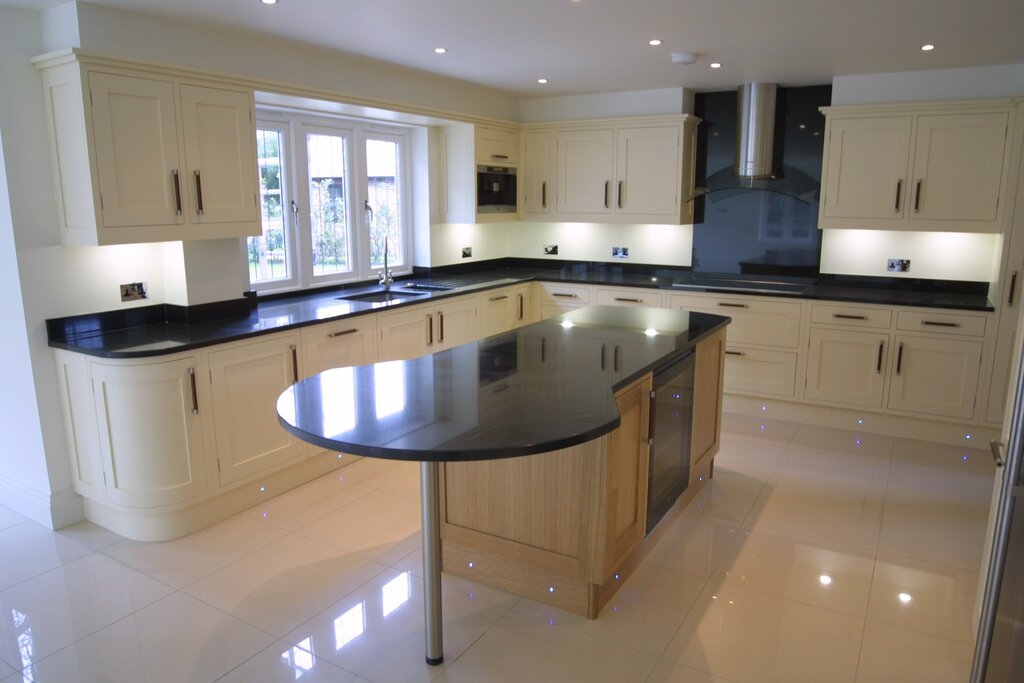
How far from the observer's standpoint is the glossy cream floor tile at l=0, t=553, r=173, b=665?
2570 mm

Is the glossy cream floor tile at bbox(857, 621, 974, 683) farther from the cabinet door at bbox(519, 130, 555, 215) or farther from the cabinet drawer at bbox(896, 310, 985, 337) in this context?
the cabinet door at bbox(519, 130, 555, 215)

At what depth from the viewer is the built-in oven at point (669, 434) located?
294cm

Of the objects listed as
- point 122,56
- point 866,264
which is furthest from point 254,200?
point 866,264

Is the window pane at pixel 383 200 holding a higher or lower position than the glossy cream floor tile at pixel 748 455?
higher

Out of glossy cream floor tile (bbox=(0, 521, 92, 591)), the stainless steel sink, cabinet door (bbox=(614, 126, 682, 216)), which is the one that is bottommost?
glossy cream floor tile (bbox=(0, 521, 92, 591))

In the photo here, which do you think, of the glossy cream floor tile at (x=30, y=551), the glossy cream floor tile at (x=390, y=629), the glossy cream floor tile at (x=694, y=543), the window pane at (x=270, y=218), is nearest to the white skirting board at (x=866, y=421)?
the glossy cream floor tile at (x=694, y=543)

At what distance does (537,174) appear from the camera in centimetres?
595

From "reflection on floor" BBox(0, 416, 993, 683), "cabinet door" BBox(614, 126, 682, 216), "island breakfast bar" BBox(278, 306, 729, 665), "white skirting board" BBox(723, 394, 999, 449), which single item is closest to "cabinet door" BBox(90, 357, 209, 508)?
"reflection on floor" BBox(0, 416, 993, 683)

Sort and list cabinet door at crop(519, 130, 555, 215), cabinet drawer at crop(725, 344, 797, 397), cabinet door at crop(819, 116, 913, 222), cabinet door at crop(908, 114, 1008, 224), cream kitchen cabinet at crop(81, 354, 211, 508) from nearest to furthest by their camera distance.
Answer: cream kitchen cabinet at crop(81, 354, 211, 508) < cabinet door at crop(908, 114, 1008, 224) < cabinet door at crop(819, 116, 913, 222) < cabinet drawer at crop(725, 344, 797, 397) < cabinet door at crop(519, 130, 555, 215)

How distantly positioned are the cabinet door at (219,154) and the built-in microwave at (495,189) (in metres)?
2.18

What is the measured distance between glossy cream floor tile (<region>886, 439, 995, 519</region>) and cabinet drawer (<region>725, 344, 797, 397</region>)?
0.81m

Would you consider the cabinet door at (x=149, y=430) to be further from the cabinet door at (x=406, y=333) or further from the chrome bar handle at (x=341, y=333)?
the cabinet door at (x=406, y=333)

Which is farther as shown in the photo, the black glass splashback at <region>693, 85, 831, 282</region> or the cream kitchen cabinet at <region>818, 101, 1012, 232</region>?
the black glass splashback at <region>693, 85, 831, 282</region>

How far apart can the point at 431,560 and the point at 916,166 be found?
4156 mm
